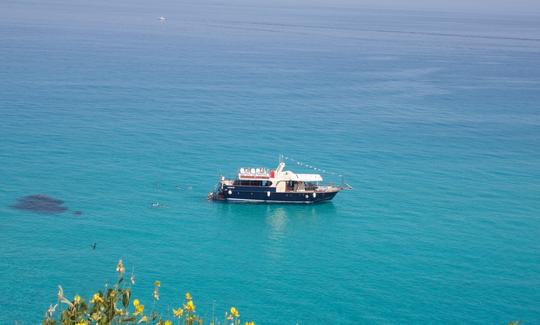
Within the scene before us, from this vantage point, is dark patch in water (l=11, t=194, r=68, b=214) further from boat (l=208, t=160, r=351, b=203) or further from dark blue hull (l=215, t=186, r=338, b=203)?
dark blue hull (l=215, t=186, r=338, b=203)

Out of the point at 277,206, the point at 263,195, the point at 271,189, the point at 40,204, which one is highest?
the point at 271,189

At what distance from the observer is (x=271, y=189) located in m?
92.0

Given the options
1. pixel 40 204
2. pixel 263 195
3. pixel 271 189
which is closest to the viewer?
pixel 40 204

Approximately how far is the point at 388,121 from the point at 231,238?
63229 mm

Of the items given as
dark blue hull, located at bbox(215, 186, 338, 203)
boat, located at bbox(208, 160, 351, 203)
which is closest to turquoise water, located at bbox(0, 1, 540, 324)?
dark blue hull, located at bbox(215, 186, 338, 203)

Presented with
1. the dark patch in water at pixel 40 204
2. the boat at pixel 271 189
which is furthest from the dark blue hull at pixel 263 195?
the dark patch in water at pixel 40 204

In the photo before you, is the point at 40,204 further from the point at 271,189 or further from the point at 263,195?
the point at 271,189

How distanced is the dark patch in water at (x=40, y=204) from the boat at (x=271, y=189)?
60.5 feet

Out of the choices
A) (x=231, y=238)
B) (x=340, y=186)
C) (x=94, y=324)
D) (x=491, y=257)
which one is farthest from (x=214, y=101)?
(x=94, y=324)

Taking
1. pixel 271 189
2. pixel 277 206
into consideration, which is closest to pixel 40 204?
pixel 271 189

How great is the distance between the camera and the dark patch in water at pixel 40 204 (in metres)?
84.8

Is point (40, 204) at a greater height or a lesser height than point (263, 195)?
lesser

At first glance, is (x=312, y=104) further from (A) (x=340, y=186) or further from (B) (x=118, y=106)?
(A) (x=340, y=186)

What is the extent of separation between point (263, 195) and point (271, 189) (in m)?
1.28
